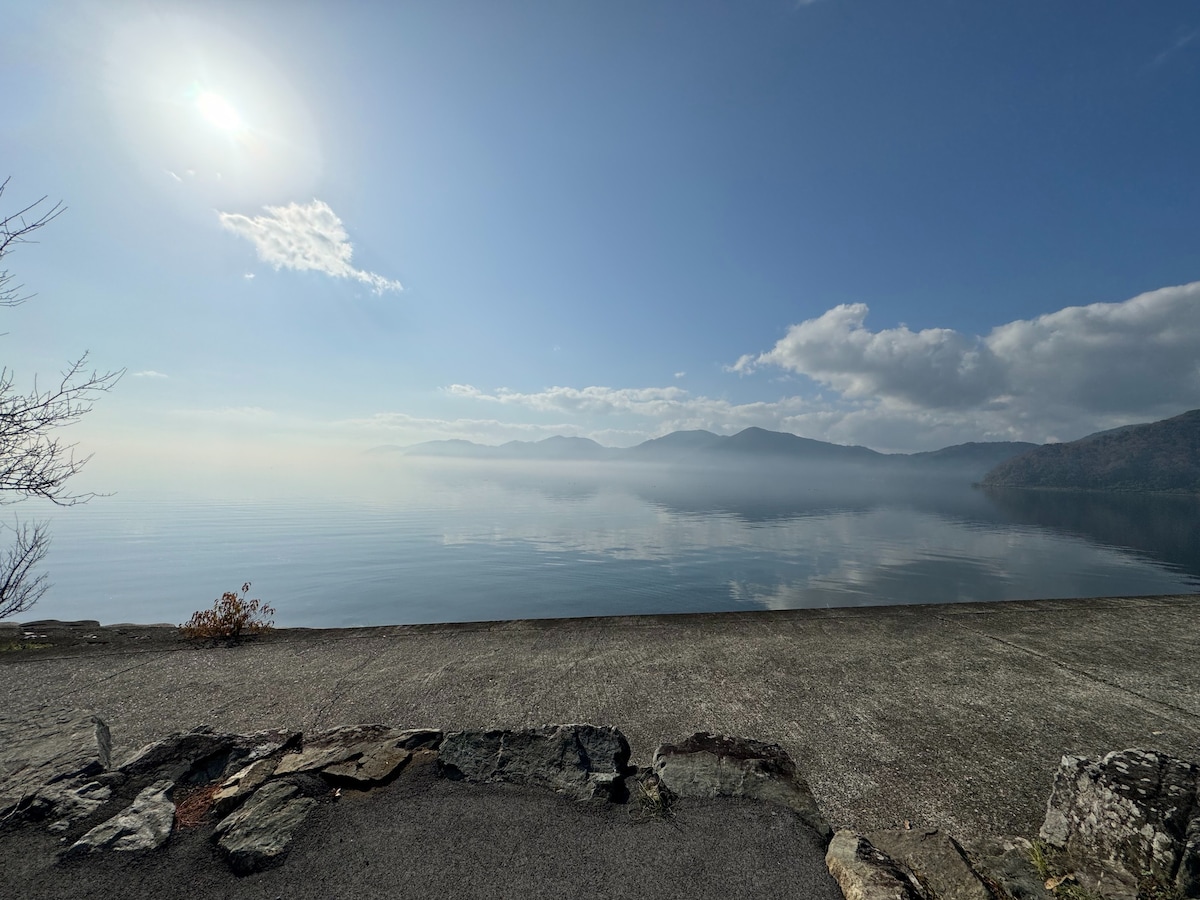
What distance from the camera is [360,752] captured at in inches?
142

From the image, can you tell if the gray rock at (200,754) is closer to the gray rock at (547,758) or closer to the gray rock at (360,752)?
the gray rock at (360,752)

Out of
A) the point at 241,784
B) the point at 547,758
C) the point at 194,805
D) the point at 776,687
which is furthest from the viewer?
the point at 776,687

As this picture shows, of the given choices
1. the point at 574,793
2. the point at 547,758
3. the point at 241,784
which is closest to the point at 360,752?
the point at 241,784

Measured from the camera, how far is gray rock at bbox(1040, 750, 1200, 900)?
2463 mm

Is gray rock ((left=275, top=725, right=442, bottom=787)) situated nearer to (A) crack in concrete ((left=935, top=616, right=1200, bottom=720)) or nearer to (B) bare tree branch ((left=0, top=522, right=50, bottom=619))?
(A) crack in concrete ((left=935, top=616, right=1200, bottom=720))

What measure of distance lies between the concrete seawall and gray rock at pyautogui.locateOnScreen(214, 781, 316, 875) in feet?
4.98

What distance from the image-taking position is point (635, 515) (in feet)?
180

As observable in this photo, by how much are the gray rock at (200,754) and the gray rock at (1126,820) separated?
5.20 meters

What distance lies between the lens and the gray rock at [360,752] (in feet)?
11.1

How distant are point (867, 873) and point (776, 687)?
2910 mm

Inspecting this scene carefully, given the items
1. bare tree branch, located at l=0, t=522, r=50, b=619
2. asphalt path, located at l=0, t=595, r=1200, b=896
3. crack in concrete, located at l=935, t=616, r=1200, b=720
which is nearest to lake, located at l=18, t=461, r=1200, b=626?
bare tree branch, located at l=0, t=522, r=50, b=619

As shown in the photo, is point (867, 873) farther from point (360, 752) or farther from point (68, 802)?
point (68, 802)

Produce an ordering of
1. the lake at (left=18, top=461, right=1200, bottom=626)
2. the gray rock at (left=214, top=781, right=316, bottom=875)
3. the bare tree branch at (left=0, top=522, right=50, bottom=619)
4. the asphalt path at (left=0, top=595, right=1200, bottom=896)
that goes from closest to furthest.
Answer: the gray rock at (left=214, top=781, right=316, bottom=875)
the asphalt path at (left=0, top=595, right=1200, bottom=896)
the bare tree branch at (left=0, top=522, right=50, bottom=619)
the lake at (left=18, top=461, right=1200, bottom=626)

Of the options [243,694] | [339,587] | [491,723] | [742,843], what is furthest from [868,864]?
[339,587]
